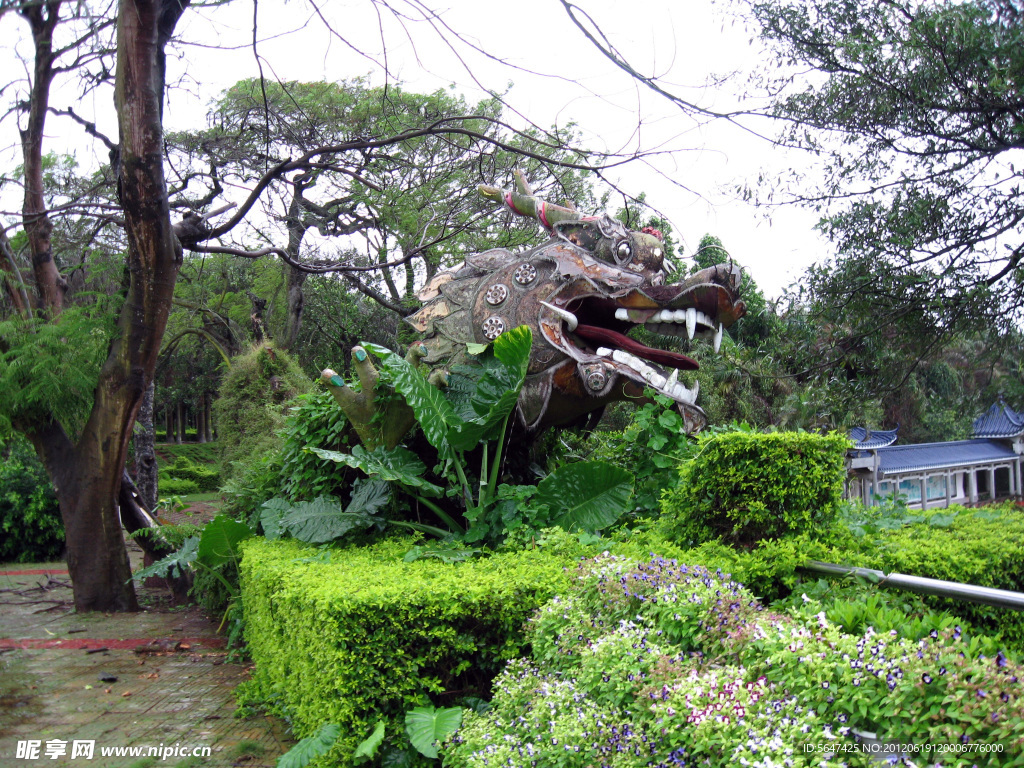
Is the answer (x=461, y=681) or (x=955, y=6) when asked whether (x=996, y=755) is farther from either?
(x=955, y=6)

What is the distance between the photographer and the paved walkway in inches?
154

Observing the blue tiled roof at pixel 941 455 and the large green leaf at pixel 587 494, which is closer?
the large green leaf at pixel 587 494

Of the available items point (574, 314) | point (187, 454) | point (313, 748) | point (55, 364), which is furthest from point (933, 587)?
point (187, 454)

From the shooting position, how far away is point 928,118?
6.20 m

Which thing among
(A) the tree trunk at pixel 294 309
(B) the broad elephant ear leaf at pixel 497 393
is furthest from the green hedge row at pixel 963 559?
(A) the tree trunk at pixel 294 309

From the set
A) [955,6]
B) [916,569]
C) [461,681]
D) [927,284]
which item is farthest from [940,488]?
[461,681]

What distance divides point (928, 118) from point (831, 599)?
4.69 meters

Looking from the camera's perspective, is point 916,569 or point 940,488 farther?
point 940,488

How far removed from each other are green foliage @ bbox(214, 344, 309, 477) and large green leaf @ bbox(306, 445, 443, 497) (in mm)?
3965

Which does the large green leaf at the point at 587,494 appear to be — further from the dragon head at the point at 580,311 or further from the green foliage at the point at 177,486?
the green foliage at the point at 177,486

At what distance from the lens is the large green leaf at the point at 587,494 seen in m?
4.89

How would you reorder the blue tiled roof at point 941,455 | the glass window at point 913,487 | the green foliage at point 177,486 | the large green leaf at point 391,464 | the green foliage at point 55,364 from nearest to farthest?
the large green leaf at point 391,464 → the green foliage at point 55,364 → the blue tiled roof at point 941,455 → the glass window at point 913,487 → the green foliage at point 177,486

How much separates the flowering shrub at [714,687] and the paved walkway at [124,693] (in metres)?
1.78

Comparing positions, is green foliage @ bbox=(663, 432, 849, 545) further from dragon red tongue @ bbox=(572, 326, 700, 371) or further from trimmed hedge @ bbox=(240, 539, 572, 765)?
dragon red tongue @ bbox=(572, 326, 700, 371)
